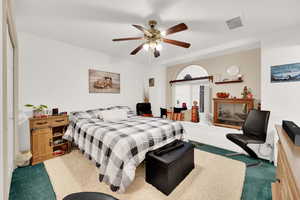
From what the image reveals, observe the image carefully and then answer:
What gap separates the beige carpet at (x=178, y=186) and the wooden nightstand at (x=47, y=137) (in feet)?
0.64

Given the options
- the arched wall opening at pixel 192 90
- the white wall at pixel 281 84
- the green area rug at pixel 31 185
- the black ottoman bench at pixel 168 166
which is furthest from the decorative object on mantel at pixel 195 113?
the green area rug at pixel 31 185

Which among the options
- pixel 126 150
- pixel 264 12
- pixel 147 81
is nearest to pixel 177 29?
pixel 264 12

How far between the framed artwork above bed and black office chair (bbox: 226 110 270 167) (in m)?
3.30

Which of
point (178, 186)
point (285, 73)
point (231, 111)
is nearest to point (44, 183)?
point (178, 186)

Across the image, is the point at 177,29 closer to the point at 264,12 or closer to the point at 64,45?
the point at 264,12

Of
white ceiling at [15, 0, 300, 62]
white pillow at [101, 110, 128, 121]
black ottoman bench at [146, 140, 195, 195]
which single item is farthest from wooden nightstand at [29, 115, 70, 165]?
black ottoman bench at [146, 140, 195, 195]

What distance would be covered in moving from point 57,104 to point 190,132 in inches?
139

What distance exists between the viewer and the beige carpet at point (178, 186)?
5.29 feet

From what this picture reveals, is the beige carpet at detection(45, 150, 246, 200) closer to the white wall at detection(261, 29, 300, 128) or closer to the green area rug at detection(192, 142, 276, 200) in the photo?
the green area rug at detection(192, 142, 276, 200)

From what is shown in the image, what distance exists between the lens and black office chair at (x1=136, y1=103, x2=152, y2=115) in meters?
4.43

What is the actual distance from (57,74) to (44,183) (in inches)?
86.2

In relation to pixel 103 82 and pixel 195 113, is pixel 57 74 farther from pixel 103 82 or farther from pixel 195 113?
pixel 195 113

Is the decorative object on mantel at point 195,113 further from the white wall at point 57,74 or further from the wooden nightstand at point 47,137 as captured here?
the wooden nightstand at point 47,137

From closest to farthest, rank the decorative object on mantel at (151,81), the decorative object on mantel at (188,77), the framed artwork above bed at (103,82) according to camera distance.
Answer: the framed artwork above bed at (103,82) < the decorative object on mantel at (188,77) < the decorative object on mantel at (151,81)
